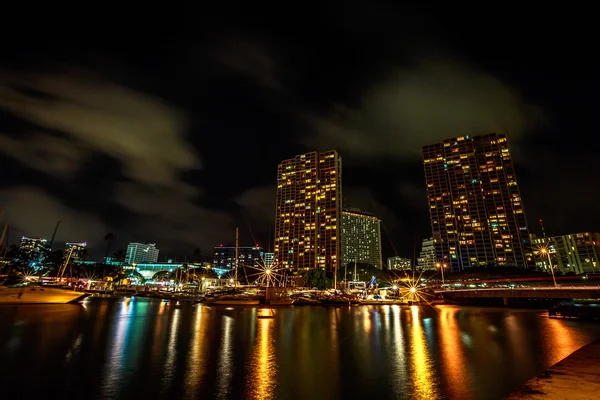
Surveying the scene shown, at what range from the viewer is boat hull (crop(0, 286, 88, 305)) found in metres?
60.6

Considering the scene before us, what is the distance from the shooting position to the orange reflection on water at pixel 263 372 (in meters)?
12.2

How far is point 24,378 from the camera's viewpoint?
14.0 metres

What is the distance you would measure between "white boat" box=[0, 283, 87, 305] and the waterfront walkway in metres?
80.9

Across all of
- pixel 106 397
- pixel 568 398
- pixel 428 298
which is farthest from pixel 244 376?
pixel 428 298

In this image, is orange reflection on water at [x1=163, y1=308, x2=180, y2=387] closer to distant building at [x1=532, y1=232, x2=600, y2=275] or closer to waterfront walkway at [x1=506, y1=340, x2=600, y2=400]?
waterfront walkway at [x1=506, y1=340, x2=600, y2=400]

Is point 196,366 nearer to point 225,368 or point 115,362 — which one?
point 225,368

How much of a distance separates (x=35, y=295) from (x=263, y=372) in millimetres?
71714

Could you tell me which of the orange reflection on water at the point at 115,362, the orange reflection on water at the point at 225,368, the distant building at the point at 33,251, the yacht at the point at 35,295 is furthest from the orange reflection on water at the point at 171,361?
the distant building at the point at 33,251

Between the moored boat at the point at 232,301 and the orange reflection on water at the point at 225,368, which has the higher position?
the moored boat at the point at 232,301

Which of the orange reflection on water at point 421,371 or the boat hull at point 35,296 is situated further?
the boat hull at point 35,296

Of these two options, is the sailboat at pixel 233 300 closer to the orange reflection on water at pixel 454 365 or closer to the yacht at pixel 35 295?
the yacht at pixel 35 295

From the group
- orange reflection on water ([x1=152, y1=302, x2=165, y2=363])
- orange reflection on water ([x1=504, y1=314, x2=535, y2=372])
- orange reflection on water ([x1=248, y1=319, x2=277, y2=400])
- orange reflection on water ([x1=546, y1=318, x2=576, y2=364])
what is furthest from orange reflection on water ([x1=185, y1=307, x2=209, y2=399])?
orange reflection on water ([x1=546, y1=318, x2=576, y2=364])

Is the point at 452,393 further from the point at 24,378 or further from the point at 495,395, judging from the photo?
the point at 24,378

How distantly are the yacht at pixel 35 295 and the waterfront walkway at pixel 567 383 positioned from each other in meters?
80.9
